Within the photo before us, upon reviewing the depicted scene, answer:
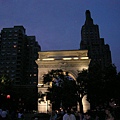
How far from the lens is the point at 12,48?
76.2m

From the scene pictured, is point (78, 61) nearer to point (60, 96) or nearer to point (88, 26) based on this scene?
point (60, 96)

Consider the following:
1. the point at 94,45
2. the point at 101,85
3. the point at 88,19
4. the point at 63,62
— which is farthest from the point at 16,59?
the point at 101,85

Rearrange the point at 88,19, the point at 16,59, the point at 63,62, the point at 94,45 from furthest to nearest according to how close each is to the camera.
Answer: the point at 88,19, the point at 94,45, the point at 16,59, the point at 63,62

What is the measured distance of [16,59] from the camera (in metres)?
74.4

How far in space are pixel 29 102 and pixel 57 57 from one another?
1747 cm

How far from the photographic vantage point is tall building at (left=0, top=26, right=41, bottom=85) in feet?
237

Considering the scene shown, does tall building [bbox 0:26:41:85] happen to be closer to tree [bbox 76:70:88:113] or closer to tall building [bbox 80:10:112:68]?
tall building [bbox 80:10:112:68]

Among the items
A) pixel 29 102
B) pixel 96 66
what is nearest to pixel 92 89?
pixel 96 66

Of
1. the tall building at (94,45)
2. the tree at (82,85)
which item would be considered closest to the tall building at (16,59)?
the tall building at (94,45)

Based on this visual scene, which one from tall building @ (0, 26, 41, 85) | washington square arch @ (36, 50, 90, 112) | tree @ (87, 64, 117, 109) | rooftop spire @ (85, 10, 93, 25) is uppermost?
rooftop spire @ (85, 10, 93, 25)

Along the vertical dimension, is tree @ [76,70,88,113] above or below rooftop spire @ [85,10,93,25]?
below

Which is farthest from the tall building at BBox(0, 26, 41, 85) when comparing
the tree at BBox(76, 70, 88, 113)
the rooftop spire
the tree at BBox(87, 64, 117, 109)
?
the tree at BBox(87, 64, 117, 109)

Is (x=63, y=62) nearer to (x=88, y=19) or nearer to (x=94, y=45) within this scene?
(x=94, y=45)

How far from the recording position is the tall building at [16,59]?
237 ft
